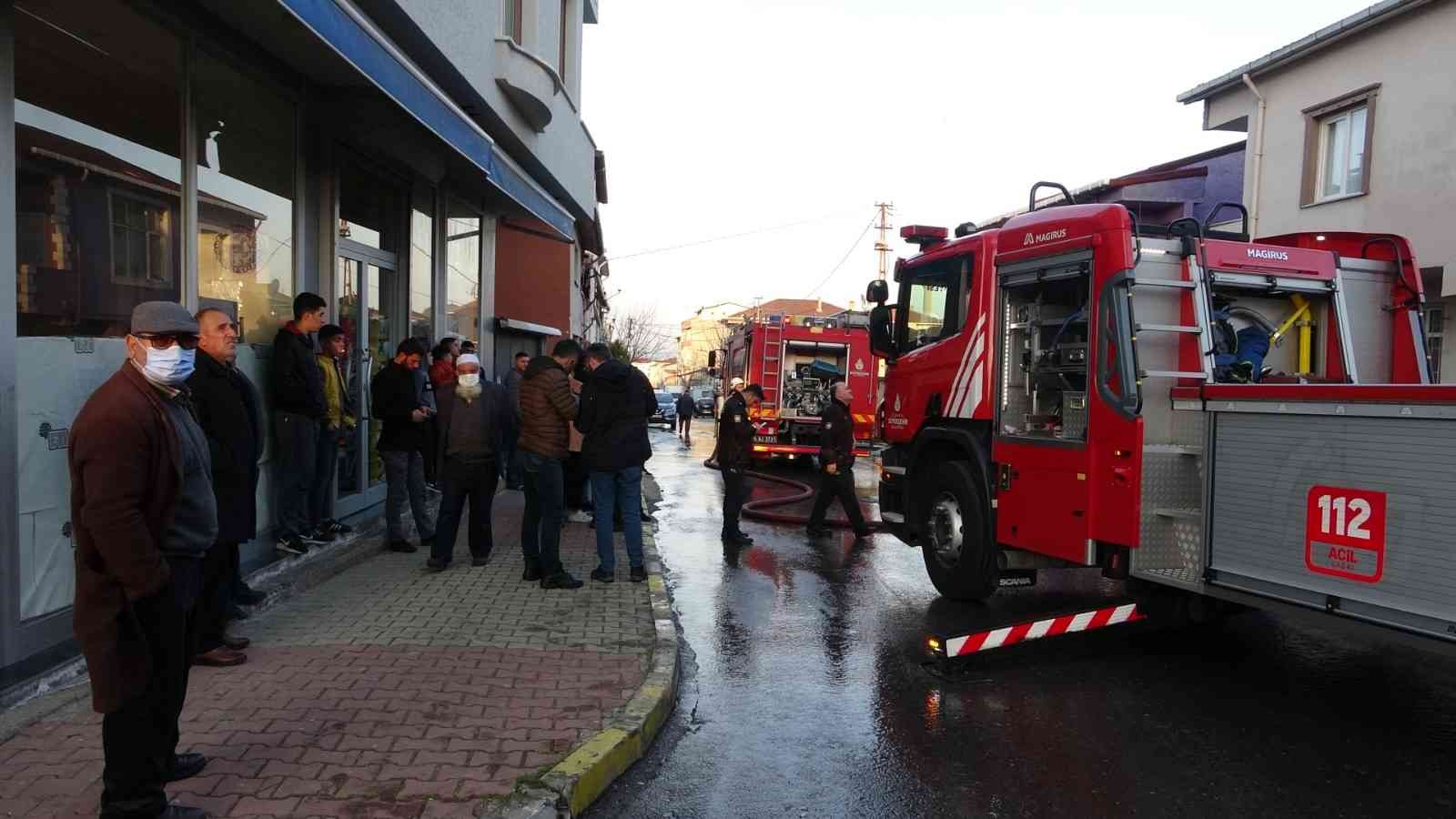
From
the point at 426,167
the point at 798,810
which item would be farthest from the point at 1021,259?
the point at 426,167

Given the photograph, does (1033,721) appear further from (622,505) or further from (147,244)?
(147,244)

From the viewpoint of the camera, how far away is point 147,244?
5617mm

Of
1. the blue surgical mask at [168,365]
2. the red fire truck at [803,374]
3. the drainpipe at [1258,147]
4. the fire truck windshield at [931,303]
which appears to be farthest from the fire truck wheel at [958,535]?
the drainpipe at [1258,147]

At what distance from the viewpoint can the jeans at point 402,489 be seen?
8.16m

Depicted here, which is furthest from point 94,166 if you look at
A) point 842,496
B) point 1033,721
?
point 842,496

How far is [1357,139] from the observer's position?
15023mm

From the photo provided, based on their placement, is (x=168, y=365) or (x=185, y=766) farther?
(x=185, y=766)

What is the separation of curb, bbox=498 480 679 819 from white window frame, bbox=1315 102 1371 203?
14.2 m

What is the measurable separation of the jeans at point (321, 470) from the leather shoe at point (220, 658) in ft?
7.71

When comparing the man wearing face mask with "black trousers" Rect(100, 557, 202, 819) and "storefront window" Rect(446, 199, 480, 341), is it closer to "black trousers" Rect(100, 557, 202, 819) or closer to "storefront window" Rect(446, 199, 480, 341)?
"black trousers" Rect(100, 557, 202, 819)

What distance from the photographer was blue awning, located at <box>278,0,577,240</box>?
16.5ft

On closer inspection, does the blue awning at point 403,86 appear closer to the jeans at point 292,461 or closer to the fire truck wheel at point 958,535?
the jeans at point 292,461

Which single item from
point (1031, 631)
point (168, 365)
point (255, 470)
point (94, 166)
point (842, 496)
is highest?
point (94, 166)

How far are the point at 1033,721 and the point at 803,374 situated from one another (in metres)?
14.0
